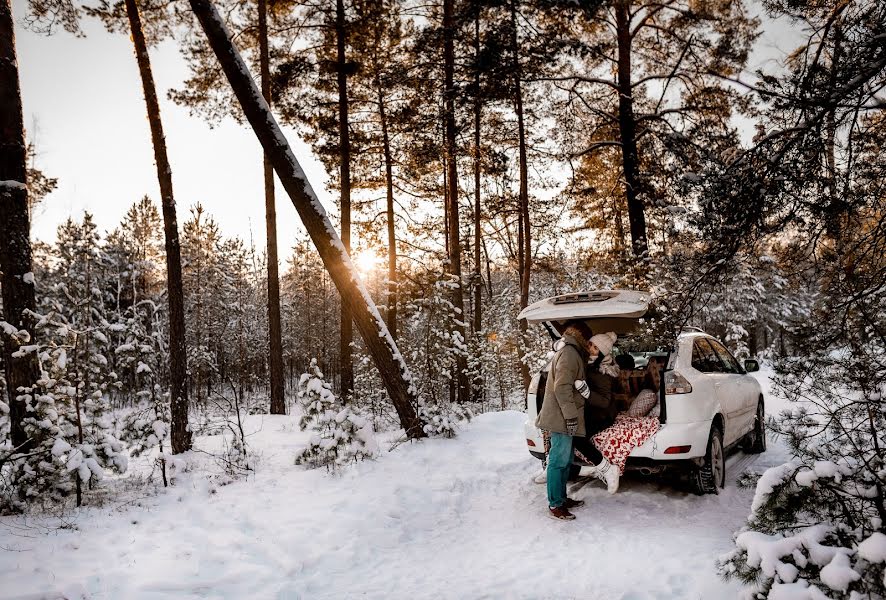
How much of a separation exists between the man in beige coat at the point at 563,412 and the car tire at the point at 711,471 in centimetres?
141

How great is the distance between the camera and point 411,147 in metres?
15.8

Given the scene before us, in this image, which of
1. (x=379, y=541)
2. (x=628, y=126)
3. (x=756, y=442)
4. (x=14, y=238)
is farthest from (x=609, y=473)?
(x=628, y=126)

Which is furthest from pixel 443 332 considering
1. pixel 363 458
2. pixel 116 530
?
pixel 116 530

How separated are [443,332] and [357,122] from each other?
7.31 m

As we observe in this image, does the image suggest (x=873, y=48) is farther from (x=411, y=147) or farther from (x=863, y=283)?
(x=411, y=147)

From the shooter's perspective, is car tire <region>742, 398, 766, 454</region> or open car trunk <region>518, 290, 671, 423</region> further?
car tire <region>742, 398, 766, 454</region>

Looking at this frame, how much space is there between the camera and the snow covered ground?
3.75m

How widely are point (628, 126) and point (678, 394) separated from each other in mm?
7794

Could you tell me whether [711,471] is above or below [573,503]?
above

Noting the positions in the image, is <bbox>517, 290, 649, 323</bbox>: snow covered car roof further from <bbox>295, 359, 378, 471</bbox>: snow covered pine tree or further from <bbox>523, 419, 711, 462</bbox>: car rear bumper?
<bbox>295, 359, 378, 471</bbox>: snow covered pine tree

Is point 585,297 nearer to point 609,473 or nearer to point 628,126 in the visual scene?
point 609,473

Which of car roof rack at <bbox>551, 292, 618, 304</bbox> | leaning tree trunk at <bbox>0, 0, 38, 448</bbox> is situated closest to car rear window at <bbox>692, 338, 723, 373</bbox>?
car roof rack at <bbox>551, 292, 618, 304</bbox>

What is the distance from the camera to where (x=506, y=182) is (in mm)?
16266

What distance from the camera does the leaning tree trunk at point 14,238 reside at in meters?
6.41
